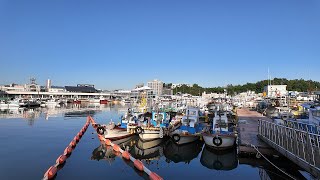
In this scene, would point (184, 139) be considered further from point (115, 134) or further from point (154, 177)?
point (154, 177)

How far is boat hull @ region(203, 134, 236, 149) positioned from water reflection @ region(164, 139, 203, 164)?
1.71 m

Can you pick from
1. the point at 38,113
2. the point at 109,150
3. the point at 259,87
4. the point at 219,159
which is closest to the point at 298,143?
the point at 219,159

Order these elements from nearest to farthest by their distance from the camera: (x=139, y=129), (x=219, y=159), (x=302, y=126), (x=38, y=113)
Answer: (x=302, y=126)
(x=219, y=159)
(x=139, y=129)
(x=38, y=113)

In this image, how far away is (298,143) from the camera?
14.5 metres

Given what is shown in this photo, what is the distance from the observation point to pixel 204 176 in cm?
1802

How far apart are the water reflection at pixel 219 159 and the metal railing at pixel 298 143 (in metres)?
3.35

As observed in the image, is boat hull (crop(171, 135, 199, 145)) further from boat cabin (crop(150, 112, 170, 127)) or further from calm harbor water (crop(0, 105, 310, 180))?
boat cabin (crop(150, 112, 170, 127))

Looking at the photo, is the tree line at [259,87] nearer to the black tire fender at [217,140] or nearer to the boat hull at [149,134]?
the boat hull at [149,134]

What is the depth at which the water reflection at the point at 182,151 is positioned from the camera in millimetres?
22672

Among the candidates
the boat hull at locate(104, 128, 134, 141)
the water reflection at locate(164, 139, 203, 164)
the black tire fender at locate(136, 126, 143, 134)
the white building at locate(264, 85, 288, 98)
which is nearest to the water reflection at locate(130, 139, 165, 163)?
the water reflection at locate(164, 139, 203, 164)

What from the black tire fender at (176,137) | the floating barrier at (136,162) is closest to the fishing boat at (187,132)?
the black tire fender at (176,137)

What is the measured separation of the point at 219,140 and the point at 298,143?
31.6ft

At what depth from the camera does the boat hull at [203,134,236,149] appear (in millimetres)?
23797

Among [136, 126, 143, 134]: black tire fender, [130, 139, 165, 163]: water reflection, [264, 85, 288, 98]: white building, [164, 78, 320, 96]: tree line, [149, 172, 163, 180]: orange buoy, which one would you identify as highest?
[164, 78, 320, 96]: tree line
